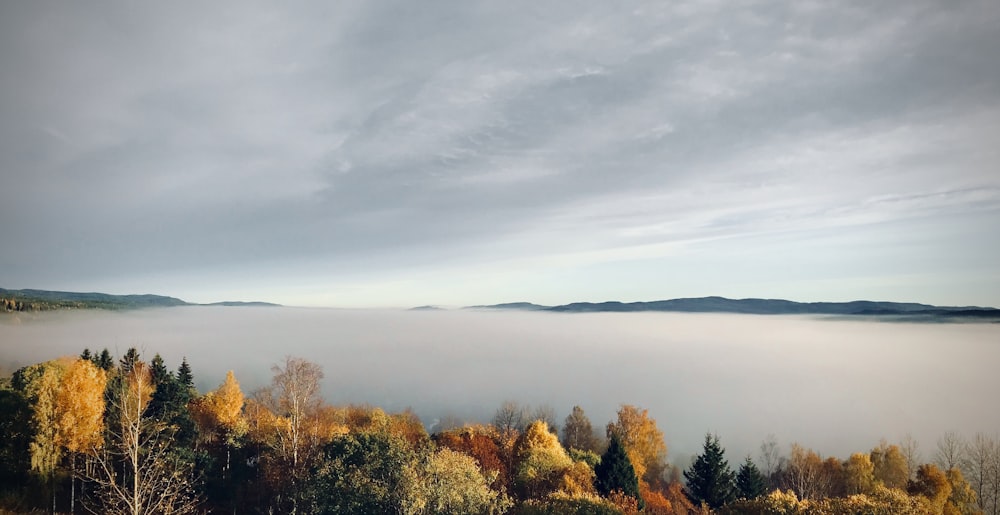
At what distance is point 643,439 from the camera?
73250 mm

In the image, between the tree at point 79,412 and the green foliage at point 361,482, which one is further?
the tree at point 79,412

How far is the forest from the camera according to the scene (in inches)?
1069

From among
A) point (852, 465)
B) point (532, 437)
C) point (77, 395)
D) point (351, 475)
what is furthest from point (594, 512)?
point (852, 465)

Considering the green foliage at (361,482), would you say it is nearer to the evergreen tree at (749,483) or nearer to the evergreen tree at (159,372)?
the evergreen tree at (159,372)

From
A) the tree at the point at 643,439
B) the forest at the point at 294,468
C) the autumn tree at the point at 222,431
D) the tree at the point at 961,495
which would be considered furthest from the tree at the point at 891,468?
the autumn tree at the point at 222,431

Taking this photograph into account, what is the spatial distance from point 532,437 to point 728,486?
22795mm

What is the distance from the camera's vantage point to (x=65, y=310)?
179 meters

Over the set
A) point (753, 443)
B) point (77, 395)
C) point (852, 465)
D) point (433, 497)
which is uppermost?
point (77, 395)

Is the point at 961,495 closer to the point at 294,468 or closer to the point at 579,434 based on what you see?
the point at 579,434

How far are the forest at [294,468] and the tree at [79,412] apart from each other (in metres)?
0.10

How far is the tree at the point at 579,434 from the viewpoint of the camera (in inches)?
3135

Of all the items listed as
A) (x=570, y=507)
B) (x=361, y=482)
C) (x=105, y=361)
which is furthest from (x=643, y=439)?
(x=105, y=361)

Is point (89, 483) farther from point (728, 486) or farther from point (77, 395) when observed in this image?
point (728, 486)

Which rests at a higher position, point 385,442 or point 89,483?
point 385,442
